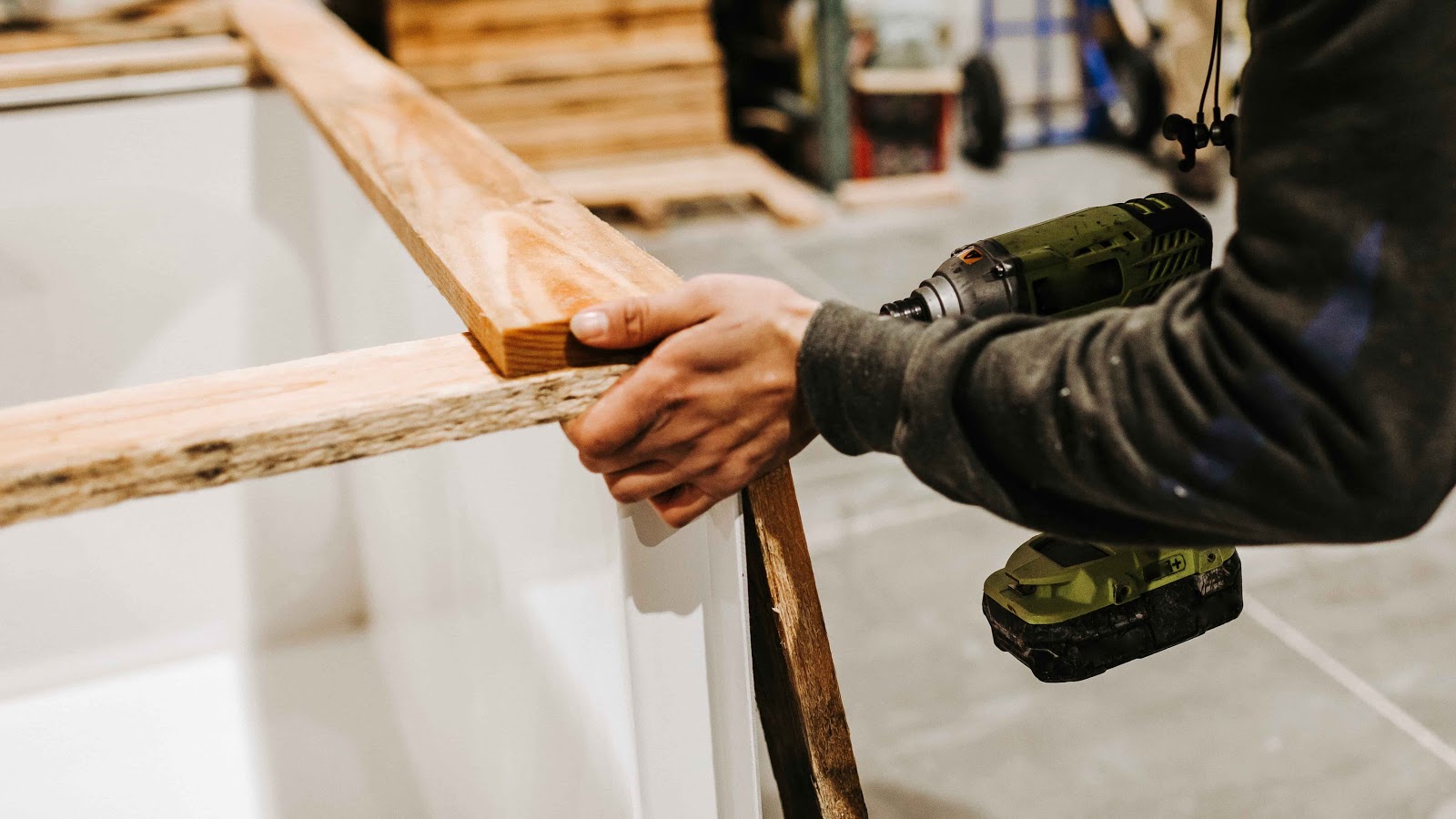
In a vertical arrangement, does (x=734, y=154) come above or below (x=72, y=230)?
below

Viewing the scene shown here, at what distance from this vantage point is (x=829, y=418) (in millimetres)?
733

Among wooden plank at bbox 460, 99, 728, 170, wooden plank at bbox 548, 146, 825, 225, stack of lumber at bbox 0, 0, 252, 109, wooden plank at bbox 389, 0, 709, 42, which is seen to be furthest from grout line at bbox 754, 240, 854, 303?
stack of lumber at bbox 0, 0, 252, 109

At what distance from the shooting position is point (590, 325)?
27.4 inches

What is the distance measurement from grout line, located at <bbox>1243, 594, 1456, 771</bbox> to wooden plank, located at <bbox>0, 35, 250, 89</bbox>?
6.13 ft

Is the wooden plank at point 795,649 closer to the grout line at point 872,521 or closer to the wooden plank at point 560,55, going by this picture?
the grout line at point 872,521

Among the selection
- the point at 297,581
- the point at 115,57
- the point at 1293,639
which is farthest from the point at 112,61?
the point at 1293,639

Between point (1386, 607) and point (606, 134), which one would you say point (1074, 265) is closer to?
point (1386, 607)

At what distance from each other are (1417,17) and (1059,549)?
1.49 ft

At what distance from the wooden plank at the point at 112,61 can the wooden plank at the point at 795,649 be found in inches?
52.4

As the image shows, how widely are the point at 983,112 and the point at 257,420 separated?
4.24m

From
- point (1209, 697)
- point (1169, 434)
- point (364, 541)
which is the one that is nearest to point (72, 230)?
point (364, 541)

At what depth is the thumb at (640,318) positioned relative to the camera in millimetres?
698

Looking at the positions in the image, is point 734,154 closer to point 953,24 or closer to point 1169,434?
point 953,24

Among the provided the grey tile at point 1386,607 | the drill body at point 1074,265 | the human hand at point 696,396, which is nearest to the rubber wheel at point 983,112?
the grey tile at point 1386,607
